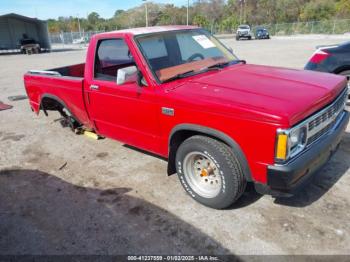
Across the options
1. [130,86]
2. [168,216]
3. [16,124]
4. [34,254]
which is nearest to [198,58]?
[130,86]

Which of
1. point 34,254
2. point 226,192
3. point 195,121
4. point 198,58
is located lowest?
point 34,254

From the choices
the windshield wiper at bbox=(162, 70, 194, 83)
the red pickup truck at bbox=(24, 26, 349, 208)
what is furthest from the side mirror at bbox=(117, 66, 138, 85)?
the windshield wiper at bbox=(162, 70, 194, 83)

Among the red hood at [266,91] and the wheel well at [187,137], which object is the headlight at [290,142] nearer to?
the red hood at [266,91]

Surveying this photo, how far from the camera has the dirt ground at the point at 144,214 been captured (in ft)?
9.39

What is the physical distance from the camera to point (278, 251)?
8.93 ft

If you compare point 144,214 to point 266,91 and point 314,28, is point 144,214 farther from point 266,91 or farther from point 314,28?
point 314,28

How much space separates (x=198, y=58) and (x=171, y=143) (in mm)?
1291

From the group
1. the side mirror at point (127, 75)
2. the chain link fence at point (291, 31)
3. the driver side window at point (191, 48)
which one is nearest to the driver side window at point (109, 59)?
the side mirror at point (127, 75)

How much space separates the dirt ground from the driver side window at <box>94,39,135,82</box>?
129cm

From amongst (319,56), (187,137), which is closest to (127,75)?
(187,137)

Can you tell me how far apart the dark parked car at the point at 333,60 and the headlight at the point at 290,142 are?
4.32m

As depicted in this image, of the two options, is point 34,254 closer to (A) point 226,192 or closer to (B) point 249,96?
(A) point 226,192

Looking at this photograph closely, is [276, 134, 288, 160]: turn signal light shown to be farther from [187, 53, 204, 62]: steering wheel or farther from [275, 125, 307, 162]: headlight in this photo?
[187, 53, 204, 62]: steering wheel

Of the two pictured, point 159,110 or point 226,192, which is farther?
point 159,110
